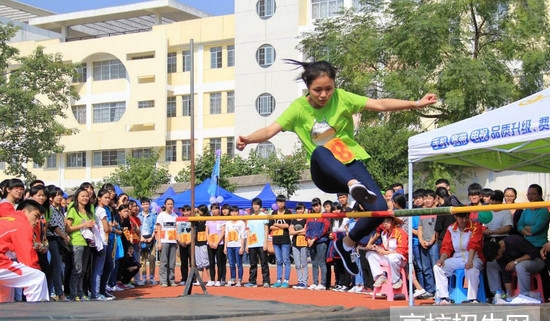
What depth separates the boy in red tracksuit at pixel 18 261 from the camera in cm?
710

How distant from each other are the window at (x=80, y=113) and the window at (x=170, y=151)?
17.8 feet

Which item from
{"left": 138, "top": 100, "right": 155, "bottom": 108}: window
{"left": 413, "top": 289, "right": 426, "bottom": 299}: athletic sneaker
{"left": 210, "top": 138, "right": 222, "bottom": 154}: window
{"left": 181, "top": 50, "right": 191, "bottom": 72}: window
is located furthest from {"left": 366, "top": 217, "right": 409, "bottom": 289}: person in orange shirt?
{"left": 138, "top": 100, "right": 155, "bottom": 108}: window

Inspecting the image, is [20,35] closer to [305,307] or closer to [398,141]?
[398,141]

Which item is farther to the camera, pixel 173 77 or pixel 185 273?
pixel 173 77

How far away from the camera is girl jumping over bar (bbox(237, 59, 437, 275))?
5828 millimetres

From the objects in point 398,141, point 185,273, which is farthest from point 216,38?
point 185,273

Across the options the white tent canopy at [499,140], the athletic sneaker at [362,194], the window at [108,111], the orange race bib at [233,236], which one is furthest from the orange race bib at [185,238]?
the window at [108,111]

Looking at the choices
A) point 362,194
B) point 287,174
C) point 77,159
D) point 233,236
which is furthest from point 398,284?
point 77,159

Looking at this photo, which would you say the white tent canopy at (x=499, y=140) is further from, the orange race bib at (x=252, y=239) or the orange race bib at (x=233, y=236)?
the orange race bib at (x=233, y=236)

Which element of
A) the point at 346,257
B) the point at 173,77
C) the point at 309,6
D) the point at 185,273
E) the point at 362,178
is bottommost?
the point at 185,273

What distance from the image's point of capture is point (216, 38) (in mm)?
37750

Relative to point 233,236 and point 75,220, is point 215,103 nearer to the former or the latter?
point 233,236

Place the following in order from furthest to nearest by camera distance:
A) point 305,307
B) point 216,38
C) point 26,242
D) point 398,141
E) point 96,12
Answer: point 96,12 < point 216,38 < point 398,141 < point 26,242 < point 305,307

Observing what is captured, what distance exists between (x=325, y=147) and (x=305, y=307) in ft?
4.03
